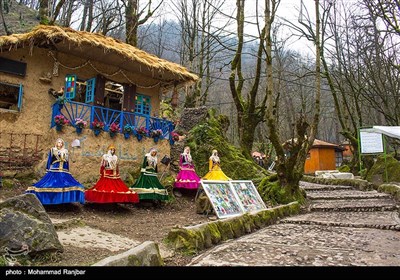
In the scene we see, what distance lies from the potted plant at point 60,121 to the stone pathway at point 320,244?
19.7 ft

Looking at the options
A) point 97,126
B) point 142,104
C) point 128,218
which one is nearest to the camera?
point 128,218

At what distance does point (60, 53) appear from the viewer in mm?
10273

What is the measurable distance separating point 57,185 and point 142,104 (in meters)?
5.60

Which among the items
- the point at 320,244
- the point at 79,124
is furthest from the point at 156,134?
the point at 320,244

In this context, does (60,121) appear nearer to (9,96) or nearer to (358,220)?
(9,96)

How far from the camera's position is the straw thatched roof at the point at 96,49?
8977 mm

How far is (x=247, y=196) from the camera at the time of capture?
340 inches

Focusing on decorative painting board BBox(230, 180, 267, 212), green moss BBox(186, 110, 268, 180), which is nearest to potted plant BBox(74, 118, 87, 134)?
decorative painting board BBox(230, 180, 267, 212)

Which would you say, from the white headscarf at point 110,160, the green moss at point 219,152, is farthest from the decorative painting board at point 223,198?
the green moss at point 219,152

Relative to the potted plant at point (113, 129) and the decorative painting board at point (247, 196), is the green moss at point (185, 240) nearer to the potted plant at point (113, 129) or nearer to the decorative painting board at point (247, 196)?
the decorative painting board at point (247, 196)

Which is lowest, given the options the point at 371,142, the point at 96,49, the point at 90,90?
the point at 371,142

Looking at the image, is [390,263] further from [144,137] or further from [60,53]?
[60,53]
